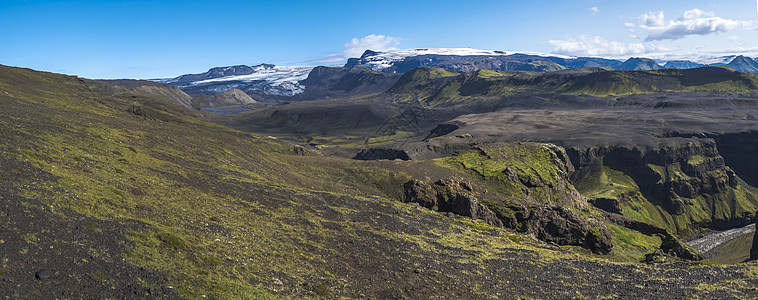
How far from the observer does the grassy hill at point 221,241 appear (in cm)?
2544

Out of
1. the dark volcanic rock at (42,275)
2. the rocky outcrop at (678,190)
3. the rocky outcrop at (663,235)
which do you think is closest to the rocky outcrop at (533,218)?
the rocky outcrop at (663,235)

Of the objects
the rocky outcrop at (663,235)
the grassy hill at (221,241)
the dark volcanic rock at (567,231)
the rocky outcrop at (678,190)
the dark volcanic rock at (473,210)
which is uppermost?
the grassy hill at (221,241)

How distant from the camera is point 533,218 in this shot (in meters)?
70.1

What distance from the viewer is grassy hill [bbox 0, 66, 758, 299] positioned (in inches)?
1001

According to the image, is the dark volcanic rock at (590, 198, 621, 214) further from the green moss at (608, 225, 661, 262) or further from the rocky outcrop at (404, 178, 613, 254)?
the rocky outcrop at (404, 178, 613, 254)

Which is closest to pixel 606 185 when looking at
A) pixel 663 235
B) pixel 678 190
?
pixel 678 190

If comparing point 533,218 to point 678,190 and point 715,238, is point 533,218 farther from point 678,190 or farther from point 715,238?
point 678,190

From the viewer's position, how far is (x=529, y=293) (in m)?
37.1

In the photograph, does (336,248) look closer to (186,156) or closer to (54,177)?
(54,177)

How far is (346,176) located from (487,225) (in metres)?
34.2

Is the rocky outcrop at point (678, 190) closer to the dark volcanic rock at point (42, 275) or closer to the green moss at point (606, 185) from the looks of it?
the green moss at point (606, 185)

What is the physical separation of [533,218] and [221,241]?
A: 56.4 meters

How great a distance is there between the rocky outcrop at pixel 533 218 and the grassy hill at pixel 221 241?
5.23 m

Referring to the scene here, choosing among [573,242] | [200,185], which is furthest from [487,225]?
[200,185]
